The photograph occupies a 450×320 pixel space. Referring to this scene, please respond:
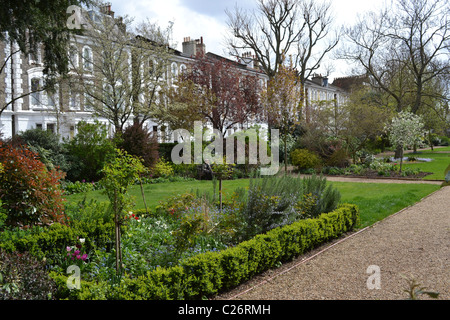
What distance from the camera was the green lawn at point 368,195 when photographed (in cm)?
866

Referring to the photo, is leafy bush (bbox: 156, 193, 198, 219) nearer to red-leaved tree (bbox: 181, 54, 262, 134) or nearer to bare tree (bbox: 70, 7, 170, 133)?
bare tree (bbox: 70, 7, 170, 133)

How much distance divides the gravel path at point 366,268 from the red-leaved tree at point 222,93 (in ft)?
44.4

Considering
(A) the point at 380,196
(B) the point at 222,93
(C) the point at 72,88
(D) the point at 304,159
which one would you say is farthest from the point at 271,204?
(B) the point at 222,93

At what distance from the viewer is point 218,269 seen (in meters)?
4.21

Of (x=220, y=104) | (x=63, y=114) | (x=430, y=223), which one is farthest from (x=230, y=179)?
(x=63, y=114)

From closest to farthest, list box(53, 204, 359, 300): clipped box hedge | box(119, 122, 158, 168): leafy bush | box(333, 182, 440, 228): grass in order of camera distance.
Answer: box(53, 204, 359, 300): clipped box hedge
box(333, 182, 440, 228): grass
box(119, 122, 158, 168): leafy bush

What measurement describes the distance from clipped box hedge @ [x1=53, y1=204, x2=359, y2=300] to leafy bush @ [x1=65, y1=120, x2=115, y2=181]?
9.39 m

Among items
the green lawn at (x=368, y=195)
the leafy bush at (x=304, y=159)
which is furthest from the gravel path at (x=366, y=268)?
the leafy bush at (x=304, y=159)

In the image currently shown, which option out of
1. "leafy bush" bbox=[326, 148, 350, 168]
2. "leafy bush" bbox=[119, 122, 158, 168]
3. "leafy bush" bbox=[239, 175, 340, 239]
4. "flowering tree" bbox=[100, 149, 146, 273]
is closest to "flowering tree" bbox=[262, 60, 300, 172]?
"leafy bush" bbox=[326, 148, 350, 168]

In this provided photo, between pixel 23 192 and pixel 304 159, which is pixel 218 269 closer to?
pixel 23 192

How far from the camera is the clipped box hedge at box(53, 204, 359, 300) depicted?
3.51m

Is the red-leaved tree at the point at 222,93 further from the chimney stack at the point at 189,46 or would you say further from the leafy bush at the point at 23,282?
the leafy bush at the point at 23,282
